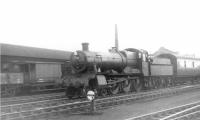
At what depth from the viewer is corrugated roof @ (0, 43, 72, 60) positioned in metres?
18.0

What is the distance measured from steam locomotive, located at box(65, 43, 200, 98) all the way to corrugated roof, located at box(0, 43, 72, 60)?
4621mm

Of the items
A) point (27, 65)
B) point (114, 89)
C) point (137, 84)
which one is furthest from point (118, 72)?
point (27, 65)

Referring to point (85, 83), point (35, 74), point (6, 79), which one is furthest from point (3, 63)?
point (85, 83)

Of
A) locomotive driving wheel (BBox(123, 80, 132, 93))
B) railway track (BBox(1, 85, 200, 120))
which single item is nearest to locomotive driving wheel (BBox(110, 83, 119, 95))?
locomotive driving wheel (BBox(123, 80, 132, 93))

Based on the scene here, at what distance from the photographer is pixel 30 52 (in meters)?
20.1

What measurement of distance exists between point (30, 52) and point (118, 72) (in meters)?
6.49

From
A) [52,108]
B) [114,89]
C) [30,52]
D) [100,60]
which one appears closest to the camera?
[52,108]

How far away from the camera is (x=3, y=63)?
692 inches

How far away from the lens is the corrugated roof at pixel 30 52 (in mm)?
17984

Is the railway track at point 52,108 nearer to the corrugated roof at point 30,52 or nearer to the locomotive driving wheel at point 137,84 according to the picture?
the locomotive driving wheel at point 137,84

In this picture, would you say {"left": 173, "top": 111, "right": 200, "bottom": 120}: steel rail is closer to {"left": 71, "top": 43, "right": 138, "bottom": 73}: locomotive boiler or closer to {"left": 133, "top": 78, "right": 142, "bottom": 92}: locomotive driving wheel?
{"left": 71, "top": 43, "right": 138, "bottom": 73}: locomotive boiler

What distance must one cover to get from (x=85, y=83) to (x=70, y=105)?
2.94 meters

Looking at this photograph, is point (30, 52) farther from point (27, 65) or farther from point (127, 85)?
point (127, 85)

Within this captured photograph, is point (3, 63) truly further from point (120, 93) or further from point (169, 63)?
point (169, 63)
